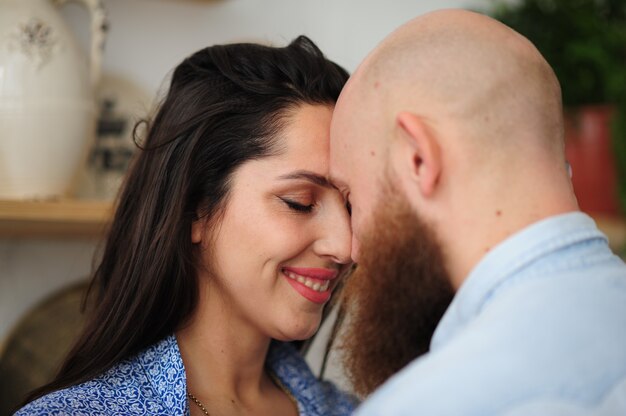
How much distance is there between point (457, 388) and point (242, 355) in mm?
773

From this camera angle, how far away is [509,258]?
33.5 inches

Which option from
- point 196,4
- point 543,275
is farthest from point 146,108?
point 543,275

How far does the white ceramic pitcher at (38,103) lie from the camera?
5.54 feet

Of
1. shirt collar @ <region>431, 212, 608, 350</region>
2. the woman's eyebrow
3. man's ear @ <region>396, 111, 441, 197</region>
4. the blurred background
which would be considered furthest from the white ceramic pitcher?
shirt collar @ <region>431, 212, 608, 350</region>

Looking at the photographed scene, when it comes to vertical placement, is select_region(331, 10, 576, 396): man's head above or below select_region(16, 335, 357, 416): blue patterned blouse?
above

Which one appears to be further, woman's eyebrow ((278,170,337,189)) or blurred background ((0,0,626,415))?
blurred background ((0,0,626,415))

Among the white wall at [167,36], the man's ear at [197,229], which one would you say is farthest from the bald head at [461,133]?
the white wall at [167,36]

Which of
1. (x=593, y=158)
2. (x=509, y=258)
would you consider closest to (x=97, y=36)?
(x=509, y=258)

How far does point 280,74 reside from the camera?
4.79 feet

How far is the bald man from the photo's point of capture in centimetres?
76

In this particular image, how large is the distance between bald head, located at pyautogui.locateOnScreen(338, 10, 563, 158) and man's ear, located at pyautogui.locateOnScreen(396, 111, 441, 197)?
0.08ft

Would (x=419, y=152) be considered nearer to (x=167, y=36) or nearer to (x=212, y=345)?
(x=212, y=345)

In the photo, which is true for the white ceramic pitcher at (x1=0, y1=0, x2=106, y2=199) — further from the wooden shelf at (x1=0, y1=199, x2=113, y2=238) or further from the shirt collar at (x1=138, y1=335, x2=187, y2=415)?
the shirt collar at (x1=138, y1=335, x2=187, y2=415)

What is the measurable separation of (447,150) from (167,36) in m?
1.34
